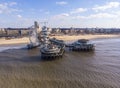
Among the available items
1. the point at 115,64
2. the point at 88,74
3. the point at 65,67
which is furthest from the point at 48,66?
the point at 115,64

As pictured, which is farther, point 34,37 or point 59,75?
point 34,37

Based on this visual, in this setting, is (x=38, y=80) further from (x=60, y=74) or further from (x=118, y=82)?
(x=118, y=82)

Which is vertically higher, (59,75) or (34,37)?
(34,37)

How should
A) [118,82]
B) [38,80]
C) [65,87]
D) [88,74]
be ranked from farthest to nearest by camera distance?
[88,74] < [38,80] < [118,82] < [65,87]

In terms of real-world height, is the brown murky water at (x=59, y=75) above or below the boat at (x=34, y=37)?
below

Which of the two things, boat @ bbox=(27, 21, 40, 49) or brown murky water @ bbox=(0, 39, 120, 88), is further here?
boat @ bbox=(27, 21, 40, 49)

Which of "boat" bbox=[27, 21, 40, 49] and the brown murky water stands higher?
"boat" bbox=[27, 21, 40, 49]

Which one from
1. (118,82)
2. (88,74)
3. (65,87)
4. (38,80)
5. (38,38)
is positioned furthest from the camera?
(38,38)

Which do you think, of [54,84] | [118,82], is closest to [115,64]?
[118,82]

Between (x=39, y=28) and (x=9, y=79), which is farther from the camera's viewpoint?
(x=39, y=28)

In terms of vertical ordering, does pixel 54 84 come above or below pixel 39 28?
below

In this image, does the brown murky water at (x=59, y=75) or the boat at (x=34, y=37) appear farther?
the boat at (x=34, y=37)
